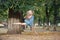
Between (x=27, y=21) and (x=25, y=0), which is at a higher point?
(x=25, y=0)

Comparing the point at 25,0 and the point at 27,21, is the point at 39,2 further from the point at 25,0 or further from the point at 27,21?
the point at 27,21

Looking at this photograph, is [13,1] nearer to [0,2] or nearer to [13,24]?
[0,2]

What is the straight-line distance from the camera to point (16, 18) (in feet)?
54.2

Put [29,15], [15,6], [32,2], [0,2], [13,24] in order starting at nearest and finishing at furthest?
[29,15] → [0,2] → [15,6] → [32,2] → [13,24]

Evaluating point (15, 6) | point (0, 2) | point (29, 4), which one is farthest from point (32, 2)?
point (0, 2)

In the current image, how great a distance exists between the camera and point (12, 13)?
16.4 m

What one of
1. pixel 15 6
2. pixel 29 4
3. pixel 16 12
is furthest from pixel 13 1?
pixel 16 12

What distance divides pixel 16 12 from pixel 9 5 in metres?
2.38

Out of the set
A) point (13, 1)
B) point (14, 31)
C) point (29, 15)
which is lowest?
point (14, 31)

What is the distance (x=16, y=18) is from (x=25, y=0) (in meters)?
2.42

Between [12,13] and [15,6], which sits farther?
[12,13]

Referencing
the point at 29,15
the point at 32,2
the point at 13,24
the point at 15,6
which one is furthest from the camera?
the point at 13,24

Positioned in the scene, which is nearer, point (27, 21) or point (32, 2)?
point (27, 21)

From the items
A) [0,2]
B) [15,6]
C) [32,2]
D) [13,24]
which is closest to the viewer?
[0,2]
